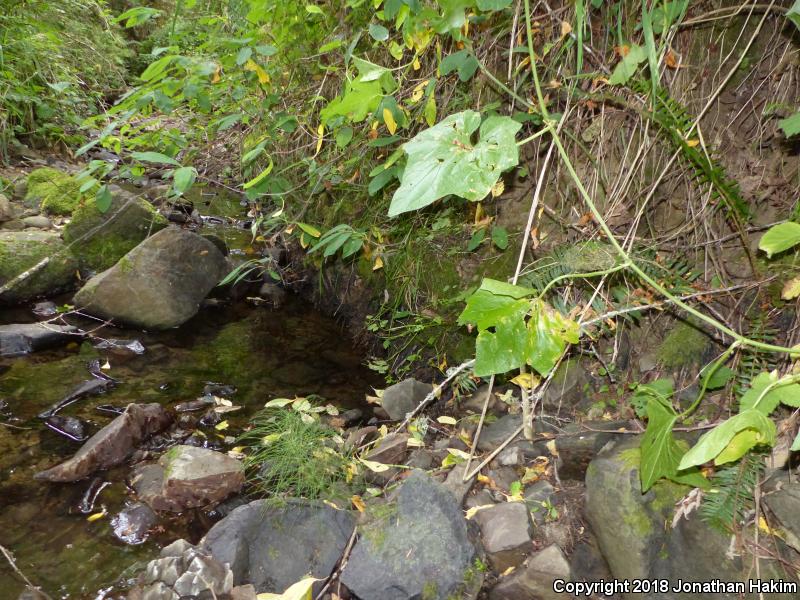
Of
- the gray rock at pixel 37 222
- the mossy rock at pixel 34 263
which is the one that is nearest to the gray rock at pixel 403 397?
the mossy rock at pixel 34 263

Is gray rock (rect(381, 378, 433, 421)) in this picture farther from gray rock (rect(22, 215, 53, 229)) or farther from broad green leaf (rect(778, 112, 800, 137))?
gray rock (rect(22, 215, 53, 229))

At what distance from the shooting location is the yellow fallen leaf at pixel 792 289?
1569 mm

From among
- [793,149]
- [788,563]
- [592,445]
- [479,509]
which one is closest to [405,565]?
[479,509]

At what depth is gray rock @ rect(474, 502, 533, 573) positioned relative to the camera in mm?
1666

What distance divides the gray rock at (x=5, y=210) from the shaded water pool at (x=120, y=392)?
1.29 meters

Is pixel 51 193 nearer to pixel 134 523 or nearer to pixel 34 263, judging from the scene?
pixel 34 263

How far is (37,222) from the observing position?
4.48 metres

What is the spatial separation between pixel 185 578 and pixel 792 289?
2.05 metres

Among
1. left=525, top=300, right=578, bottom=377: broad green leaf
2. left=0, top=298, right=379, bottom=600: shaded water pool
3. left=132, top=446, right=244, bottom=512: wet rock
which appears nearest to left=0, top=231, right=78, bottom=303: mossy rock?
left=0, top=298, right=379, bottom=600: shaded water pool

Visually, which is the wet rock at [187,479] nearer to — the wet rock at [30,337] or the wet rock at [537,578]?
the wet rock at [537,578]

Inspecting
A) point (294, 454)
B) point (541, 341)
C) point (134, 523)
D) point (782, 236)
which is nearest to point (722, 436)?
point (541, 341)

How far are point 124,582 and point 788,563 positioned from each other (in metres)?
2.03

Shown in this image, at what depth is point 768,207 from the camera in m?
1.82

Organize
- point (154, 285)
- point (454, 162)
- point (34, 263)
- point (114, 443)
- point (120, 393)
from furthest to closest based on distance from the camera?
1. point (34, 263)
2. point (154, 285)
3. point (120, 393)
4. point (114, 443)
5. point (454, 162)
